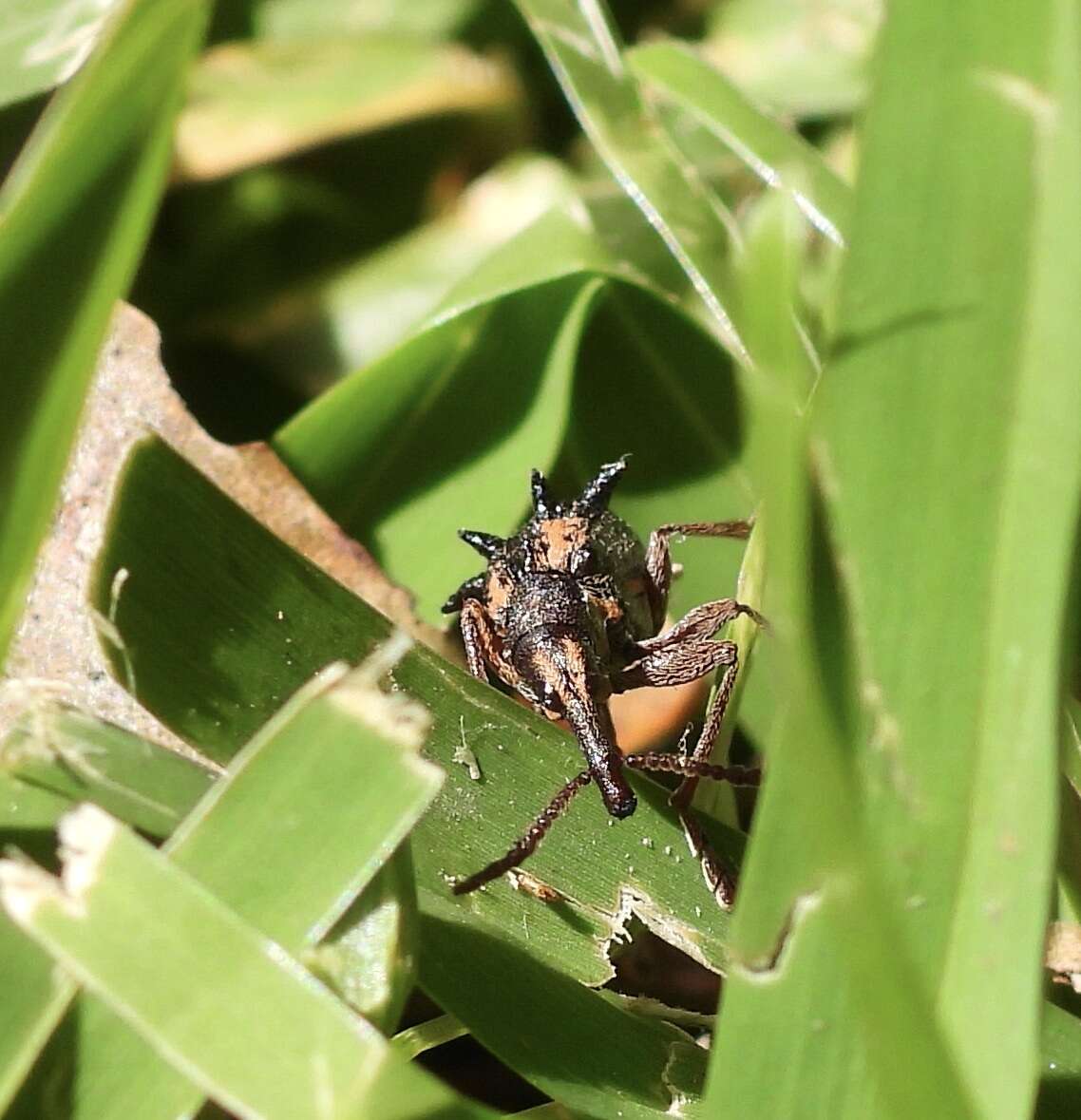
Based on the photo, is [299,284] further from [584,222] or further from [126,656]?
[126,656]

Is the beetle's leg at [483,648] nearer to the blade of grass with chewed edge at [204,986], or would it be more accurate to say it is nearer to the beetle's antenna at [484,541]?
the beetle's antenna at [484,541]

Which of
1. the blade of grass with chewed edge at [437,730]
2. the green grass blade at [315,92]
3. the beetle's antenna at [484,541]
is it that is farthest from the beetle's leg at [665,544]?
the green grass blade at [315,92]

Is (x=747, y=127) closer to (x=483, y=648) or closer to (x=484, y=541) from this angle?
(x=484, y=541)

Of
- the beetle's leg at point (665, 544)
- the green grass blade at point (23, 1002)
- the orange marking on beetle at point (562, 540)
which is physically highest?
the green grass blade at point (23, 1002)

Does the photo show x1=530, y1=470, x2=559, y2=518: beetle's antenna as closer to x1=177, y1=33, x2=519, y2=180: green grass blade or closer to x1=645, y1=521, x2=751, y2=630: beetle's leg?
x1=645, y1=521, x2=751, y2=630: beetle's leg

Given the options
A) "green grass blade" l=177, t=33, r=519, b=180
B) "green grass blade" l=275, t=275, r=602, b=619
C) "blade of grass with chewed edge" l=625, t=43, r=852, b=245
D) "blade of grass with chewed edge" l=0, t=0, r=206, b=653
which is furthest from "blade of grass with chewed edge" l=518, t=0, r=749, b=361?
"blade of grass with chewed edge" l=0, t=0, r=206, b=653

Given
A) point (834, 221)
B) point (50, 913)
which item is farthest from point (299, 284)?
point (50, 913)
